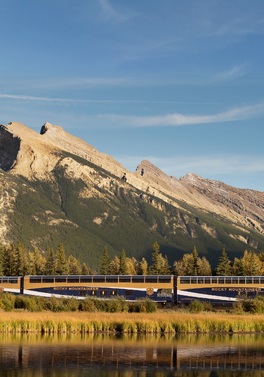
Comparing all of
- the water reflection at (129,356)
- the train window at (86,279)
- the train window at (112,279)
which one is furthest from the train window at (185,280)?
the water reflection at (129,356)

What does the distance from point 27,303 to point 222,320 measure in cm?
2875

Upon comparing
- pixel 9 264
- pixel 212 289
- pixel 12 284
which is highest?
pixel 9 264

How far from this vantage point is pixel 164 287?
135m

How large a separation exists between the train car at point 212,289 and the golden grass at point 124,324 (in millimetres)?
56779

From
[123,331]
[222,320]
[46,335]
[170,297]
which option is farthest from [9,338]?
[170,297]

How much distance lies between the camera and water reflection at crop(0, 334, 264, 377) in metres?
49.0

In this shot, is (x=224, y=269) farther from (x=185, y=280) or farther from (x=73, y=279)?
(x=73, y=279)

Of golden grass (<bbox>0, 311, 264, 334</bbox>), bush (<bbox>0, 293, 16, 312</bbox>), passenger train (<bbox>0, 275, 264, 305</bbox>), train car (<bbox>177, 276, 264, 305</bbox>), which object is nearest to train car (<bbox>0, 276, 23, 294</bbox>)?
passenger train (<bbox>0, 275, 264, 305</bbox>)

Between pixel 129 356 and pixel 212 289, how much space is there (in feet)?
264

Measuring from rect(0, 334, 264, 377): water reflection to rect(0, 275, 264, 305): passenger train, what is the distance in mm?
65802

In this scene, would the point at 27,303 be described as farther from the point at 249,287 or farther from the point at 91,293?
the point at 249,287

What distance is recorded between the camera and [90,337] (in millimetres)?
65188

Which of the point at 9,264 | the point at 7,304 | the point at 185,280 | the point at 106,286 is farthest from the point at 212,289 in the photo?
the point at 9,264

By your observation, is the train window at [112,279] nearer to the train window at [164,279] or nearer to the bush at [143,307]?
the train window at [164,279]
